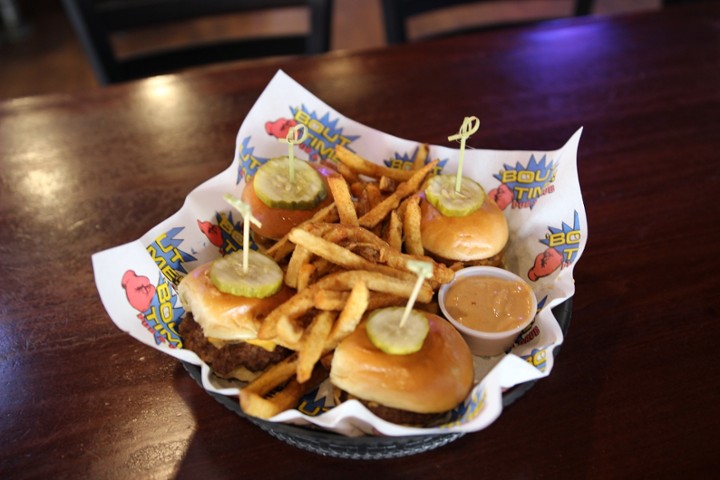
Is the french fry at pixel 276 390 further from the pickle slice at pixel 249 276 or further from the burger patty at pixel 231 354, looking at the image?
the pickle slice at pixel 249 276

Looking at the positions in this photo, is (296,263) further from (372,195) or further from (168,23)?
(168,23)

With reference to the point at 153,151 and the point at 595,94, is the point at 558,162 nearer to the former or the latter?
the point at 595,94

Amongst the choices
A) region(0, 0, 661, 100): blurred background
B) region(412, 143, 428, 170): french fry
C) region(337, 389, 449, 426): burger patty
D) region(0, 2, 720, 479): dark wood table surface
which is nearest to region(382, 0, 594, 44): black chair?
region(0, 2, 720, 479): dark wood table surface

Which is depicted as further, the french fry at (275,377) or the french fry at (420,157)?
the french fry at (420,157)

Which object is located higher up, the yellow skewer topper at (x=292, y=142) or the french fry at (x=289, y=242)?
the yellow skewer topper at (x=292, y=142)

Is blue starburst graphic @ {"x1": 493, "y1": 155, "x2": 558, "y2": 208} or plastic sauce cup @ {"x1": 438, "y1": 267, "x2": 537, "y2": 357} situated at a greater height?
blue starburst graphic @ {"x1": 493, "y1": 155, "x2": 558, "y2": 208}

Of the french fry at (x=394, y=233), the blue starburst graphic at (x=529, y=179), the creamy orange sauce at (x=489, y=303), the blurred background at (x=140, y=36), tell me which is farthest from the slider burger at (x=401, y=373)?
the blurred background at (x=140, y=36)

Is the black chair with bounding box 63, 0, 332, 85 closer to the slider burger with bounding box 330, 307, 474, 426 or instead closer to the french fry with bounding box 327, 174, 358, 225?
the french fry with bounding box 327, 174, 358, 225

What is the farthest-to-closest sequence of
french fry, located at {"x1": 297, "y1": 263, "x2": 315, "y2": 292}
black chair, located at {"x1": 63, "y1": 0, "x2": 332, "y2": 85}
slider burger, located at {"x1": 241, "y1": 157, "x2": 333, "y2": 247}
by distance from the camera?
black chair, located at {"x1": 63, "y1": 0, "x2": 332, "y2": 85}, slider burger, located at {"x1": 241, "y1": 157, "x2": 333, "y2": 247}, french fry, located at {"x1": 297, "y1": 263, "x2": 315, "y2": 292}
